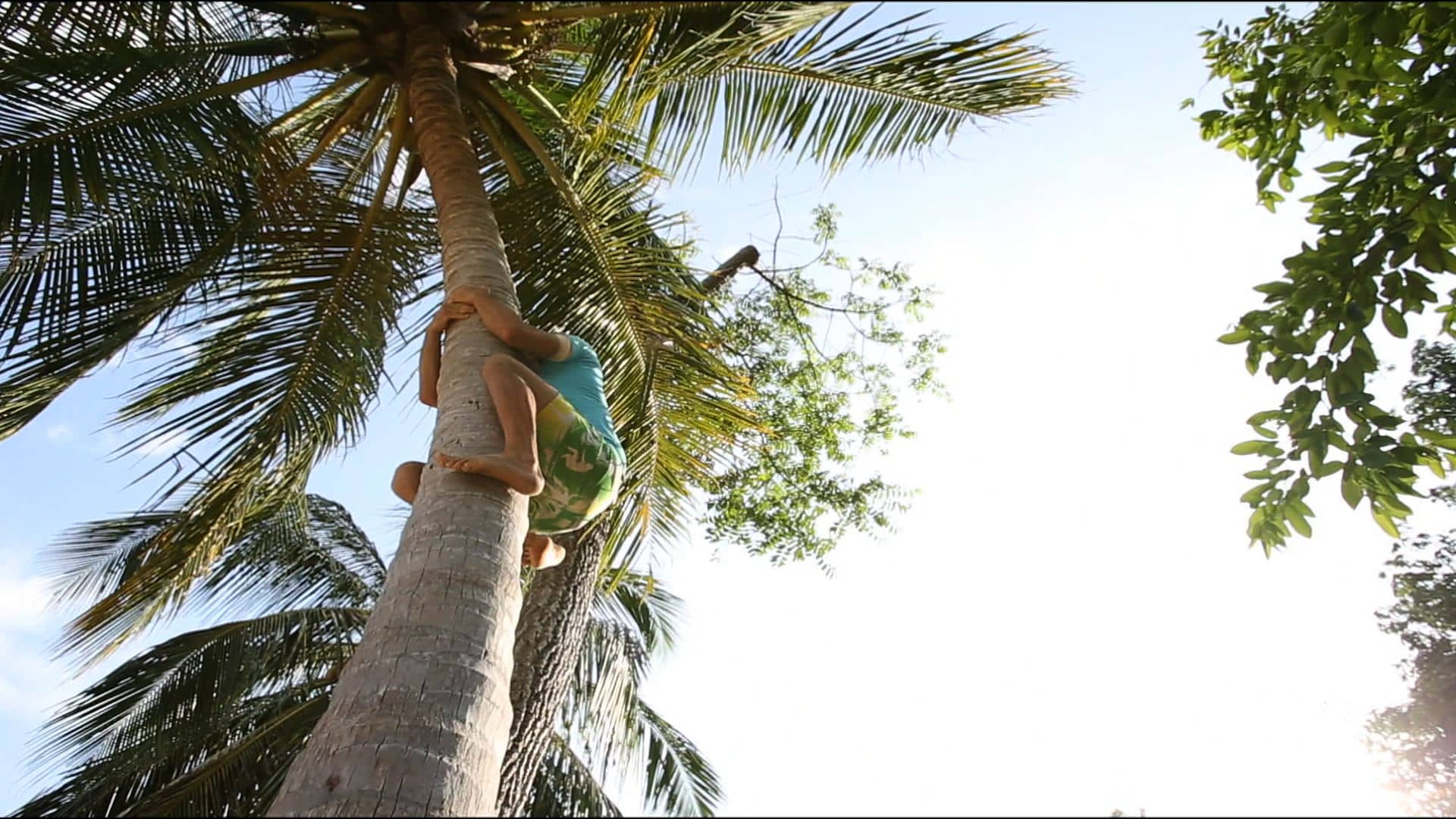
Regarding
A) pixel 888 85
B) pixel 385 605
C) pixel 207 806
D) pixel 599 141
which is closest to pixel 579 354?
pixel 385 605

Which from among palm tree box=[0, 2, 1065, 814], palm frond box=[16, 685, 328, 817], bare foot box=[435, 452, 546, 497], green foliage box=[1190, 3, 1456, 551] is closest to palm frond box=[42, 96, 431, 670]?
palm tree box=[0, 2, 1065, 814]

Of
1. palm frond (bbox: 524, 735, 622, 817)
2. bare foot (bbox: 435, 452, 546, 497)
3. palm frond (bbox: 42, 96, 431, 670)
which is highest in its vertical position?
palm frond (bbox: 42, 96, 431, 670)

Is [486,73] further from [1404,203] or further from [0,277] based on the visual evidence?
[1404,203]

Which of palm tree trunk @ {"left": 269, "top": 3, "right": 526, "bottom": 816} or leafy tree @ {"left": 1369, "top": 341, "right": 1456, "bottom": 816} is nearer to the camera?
palm tree trunk @ {"left": 269, "top": 3, "right": 526, "bottom": 816}

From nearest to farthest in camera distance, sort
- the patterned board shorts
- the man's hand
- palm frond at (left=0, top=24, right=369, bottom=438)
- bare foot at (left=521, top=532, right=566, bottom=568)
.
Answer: the patterned board shorts
the man's hand
bare foot at (left=521, top=532, right=566, bottom=568)
palm frond at (left=0, top=24, right=369, bottom=438)

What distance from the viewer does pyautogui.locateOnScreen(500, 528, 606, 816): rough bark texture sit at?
5082 mm

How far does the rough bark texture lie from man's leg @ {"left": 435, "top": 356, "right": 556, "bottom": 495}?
210 cm

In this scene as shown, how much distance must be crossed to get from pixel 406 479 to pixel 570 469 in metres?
0.68

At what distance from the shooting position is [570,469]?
3.46m

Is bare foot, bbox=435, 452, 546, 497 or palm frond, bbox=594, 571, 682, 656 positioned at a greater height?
palm frond, bbox=594, 571, 682, 656

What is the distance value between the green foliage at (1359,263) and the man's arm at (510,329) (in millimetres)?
2359

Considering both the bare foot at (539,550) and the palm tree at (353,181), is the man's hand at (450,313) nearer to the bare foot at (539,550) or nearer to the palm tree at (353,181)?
the palm tree at (353,181)

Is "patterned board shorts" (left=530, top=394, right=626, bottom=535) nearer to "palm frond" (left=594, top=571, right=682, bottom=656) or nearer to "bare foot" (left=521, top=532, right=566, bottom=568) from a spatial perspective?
"bare foot" (left=521, top=532, right=566, bottom=568)

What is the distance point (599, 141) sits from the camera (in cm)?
525
